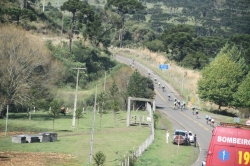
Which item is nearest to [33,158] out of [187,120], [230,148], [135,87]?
[230,148]

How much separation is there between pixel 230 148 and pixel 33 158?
712 inches

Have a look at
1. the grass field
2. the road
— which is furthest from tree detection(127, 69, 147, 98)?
the grass field

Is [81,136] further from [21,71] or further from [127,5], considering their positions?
[127,5]

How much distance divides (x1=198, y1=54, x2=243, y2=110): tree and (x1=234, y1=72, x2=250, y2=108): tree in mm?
1667

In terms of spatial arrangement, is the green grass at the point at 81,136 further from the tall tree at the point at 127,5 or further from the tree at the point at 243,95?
the tall tree at the point at 127,5

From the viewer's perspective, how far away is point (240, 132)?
64.6 ft

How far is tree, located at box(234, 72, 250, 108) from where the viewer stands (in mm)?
81812

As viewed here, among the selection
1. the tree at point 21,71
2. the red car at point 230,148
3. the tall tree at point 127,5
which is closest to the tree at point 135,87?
the tree at point 21,71

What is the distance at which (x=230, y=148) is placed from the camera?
771 inches

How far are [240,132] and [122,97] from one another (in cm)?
5936

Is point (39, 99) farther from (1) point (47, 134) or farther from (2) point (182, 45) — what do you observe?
(2) point (182, 45)

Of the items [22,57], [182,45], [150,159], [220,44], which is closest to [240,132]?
[150,159]

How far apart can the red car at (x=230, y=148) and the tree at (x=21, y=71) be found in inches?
1675

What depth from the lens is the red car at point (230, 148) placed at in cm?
1953
